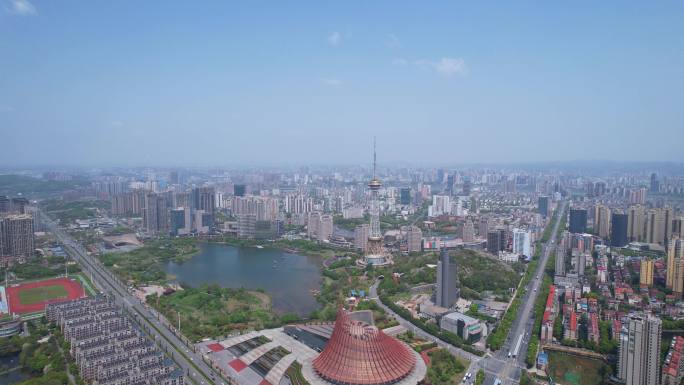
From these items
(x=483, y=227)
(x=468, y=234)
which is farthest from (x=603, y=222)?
(x=468, y=234)

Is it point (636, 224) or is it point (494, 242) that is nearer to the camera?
point (494, 242)

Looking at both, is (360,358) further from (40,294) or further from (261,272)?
(40,294)

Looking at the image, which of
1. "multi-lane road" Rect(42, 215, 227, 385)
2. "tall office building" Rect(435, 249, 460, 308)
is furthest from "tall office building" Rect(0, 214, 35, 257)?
"tall office building" Rect(435, 249, 460, 308)

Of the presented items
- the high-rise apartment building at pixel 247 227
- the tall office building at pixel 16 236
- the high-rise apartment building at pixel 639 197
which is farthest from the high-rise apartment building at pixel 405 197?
the tall office building at pixel 16 236

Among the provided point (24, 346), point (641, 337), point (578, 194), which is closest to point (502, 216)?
point (578, 194)

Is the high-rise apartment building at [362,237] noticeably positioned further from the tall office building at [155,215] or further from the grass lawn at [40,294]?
the grass lawn at [40,294]

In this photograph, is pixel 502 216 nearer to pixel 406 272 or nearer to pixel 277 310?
pixel 406 272
